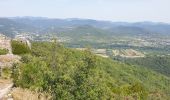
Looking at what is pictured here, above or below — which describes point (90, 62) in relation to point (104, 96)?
above

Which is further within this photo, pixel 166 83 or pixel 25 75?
pixel 166 83

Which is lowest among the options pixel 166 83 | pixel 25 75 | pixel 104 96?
pixel 166 83

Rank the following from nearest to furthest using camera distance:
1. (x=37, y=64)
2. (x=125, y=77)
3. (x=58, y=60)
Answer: (x=37, y=64) → (x=58, y=60) → (x=125, y=77)

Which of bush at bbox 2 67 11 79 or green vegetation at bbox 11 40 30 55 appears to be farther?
green vegetation at bbox 11 40 30 55

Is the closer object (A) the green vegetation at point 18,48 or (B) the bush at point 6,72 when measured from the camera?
(B) the bush at point 6,72

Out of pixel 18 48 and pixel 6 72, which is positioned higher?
pixel 6 72

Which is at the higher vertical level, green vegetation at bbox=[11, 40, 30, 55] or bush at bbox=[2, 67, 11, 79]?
bush at bbox=[2, 67, 11, 79]

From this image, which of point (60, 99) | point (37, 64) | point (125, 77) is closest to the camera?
point (60, 99)

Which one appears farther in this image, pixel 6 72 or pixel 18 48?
pixel 18 48

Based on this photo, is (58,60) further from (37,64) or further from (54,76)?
(54,76)

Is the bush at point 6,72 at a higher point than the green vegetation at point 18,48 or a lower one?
higher

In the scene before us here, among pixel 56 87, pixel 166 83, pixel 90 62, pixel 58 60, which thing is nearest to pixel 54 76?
pixel 56 87
